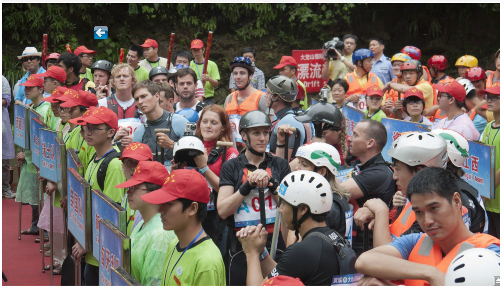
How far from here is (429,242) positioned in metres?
A: 2.79

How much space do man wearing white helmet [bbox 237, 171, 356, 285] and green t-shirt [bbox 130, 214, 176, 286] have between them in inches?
22.3

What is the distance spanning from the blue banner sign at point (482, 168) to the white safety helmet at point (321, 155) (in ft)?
7.33

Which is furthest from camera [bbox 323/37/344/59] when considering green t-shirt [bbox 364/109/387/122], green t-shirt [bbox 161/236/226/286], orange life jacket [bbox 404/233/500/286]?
orange life jacket [bbox 404/233/500/286]

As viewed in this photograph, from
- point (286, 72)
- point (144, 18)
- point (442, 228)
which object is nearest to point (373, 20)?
point (144, 18)

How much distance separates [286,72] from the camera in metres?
9.66

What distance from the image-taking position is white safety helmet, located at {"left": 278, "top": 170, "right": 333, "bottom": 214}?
329 cm

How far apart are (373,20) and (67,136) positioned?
13280mm

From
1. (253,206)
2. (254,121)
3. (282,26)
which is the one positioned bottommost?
(253,206)

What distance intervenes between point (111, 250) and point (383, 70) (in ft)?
29.6

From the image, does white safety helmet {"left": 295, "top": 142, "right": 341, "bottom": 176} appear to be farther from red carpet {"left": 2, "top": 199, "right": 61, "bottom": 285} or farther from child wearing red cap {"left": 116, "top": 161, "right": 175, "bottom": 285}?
red carpet {"left": 2, "top": 199, "right": 61, "bottom": 285}

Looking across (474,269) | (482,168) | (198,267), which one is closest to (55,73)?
(198,267)

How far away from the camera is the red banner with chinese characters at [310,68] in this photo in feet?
46.4

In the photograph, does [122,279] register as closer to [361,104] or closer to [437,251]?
[437,251]

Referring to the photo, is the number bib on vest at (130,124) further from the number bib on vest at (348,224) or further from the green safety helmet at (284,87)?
the number bib on vest at (348,224)
